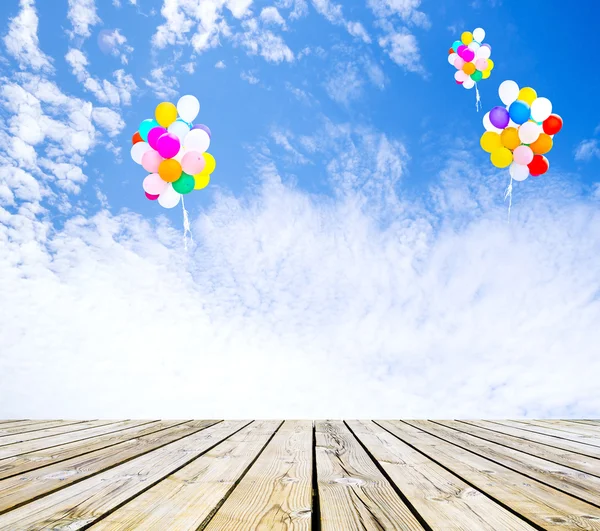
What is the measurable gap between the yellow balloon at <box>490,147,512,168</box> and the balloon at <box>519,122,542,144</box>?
0.19 meters

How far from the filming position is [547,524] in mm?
979

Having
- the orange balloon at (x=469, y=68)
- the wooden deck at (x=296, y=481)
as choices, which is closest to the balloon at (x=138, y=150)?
the wooden deck at (x=296, y=481)

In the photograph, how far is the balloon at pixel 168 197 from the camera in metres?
3.84

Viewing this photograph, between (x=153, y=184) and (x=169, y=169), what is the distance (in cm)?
22

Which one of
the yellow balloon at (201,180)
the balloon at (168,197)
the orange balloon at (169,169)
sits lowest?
the balloon at (168,197)

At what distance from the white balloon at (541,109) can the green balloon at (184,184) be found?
10.1ft

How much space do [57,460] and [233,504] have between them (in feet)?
3.23

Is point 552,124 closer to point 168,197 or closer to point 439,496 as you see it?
point 168,197

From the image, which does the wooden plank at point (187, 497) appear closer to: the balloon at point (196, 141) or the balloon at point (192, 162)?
the balloon at point (192, 162)

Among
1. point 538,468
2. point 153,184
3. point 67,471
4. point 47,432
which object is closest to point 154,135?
point 153,184

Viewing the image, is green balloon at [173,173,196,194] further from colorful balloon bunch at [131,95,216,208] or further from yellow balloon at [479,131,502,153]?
yellow balloon at [479,131,502,153]

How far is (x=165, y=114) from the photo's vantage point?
3.73 m

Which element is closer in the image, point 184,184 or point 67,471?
point 67,471

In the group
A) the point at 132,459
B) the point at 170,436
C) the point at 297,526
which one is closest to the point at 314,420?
the point at 170,436
